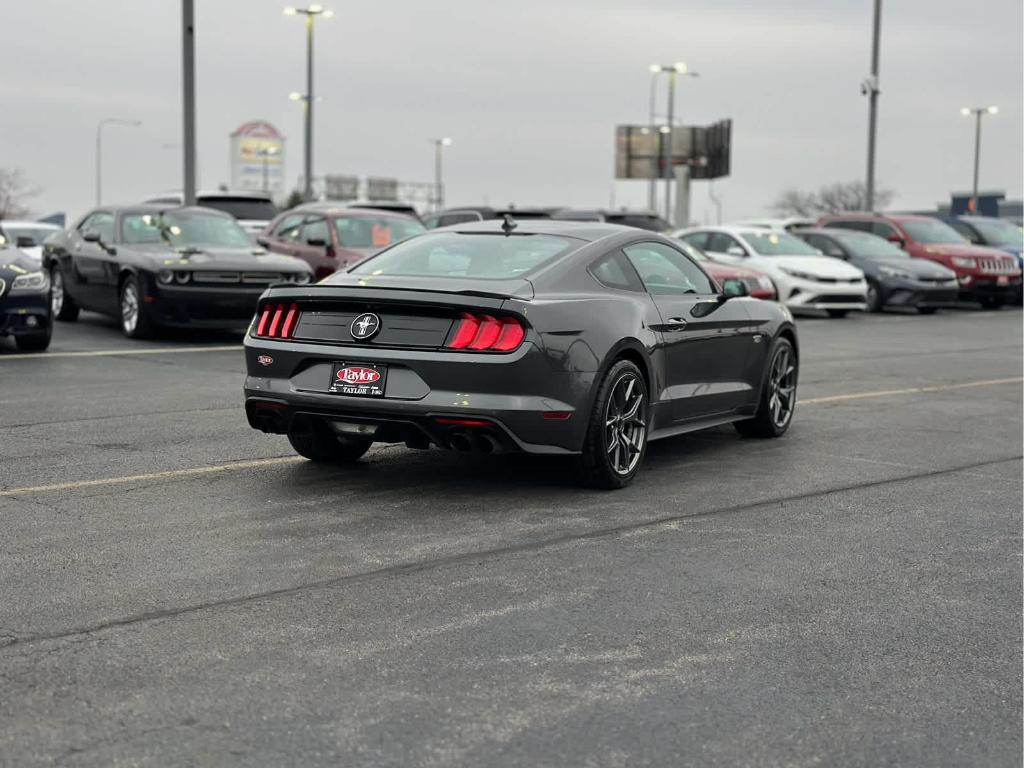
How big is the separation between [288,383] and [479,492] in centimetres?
111

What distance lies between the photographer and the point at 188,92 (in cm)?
2550

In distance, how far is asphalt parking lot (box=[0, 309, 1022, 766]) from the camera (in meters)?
3.99

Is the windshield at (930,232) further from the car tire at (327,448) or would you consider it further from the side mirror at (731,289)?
the car tire at (327,448)

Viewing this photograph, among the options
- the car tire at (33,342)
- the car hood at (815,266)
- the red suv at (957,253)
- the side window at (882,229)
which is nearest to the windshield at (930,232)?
the red suv at (957,253)

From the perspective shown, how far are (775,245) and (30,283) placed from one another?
576 inches

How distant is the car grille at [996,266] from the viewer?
29078 millimetres

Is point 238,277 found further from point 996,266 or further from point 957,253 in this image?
point 996,266

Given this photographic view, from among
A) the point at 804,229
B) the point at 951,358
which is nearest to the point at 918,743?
the point at 951,358

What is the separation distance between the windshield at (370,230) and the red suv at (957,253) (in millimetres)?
12272

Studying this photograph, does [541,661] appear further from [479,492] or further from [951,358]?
[951,358]

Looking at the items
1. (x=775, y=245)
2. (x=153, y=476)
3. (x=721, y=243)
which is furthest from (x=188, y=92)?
(x=153, y=476)

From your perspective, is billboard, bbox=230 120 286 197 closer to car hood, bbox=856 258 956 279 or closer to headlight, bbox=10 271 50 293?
car hood, bbox=856 258 956 279

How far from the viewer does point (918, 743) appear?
13.2 ft

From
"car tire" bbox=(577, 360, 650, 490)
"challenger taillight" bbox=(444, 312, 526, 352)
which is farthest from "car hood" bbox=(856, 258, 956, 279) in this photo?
"challenger taillight" bbox=(444, 312, 526, 352)
